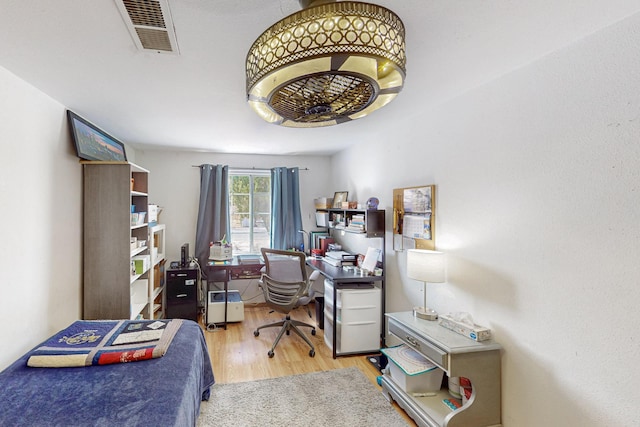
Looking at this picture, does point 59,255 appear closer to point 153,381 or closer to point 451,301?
point 153,381

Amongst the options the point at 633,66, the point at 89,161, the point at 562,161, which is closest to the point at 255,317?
the point at 89,161

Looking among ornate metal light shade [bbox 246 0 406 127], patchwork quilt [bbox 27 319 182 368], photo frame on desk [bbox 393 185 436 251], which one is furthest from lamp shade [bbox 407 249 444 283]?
patchwork quilt [bbox 27 319 182 368]

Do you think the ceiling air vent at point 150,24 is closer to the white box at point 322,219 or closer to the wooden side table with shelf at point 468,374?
the wooden side table with shelf at point 468,374

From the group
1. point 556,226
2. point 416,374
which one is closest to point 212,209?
point 416,374

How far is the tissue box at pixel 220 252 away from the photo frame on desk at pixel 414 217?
7.52 feet

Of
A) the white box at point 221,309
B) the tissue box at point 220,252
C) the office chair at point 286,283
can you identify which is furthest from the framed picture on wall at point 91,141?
the white box at point 221,309

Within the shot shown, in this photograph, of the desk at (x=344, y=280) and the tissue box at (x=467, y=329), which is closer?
the tissue box at (x=467, y=329)

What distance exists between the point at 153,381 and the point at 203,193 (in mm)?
3055

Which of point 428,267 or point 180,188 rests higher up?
point 180,188

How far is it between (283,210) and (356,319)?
216 cm

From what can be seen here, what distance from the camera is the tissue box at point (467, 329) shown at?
1.93 metres

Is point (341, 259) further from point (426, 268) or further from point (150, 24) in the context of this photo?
point (150, 24)

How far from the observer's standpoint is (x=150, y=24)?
4.42ft

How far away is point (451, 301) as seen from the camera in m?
2.31
